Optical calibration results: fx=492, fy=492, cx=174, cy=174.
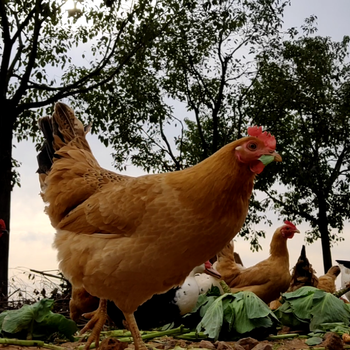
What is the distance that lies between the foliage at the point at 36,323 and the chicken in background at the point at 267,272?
91.1 inches

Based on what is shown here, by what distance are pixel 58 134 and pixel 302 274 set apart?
11.8ft

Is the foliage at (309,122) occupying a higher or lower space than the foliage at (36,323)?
higher

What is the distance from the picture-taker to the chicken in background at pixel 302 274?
5691mm

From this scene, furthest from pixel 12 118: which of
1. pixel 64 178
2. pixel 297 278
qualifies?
pixel 64 178

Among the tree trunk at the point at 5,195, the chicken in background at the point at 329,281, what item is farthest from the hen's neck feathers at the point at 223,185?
the tree trunk at the point at 5,195

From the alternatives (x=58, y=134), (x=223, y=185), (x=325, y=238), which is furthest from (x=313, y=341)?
(x=325, y=238)

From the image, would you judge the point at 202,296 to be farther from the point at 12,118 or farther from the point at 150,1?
the point at 150,1

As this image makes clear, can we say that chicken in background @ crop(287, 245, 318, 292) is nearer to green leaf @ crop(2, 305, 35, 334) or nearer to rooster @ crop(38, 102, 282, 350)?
green leaf @ crop(2, 305, 35, 334)

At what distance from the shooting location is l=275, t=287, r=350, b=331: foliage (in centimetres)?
393

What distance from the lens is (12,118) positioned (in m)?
9.14

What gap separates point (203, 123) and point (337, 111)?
150 inches

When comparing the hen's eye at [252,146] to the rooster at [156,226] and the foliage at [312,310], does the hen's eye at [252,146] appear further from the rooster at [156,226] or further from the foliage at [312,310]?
the foliage at [312,310]

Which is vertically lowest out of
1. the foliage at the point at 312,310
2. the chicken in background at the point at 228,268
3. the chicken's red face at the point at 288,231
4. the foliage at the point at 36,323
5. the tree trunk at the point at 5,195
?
the foliage at the point at 312,310

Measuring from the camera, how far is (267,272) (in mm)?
5477
